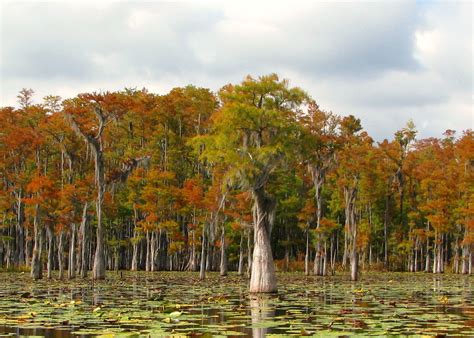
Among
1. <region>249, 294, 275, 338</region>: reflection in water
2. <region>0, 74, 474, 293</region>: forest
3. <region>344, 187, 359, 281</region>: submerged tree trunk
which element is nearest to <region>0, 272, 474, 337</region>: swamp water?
<region>249, 294, 275, 338</region>: reflection in water

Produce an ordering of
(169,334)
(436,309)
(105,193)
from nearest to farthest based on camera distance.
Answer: (169,334)
(436,309)
(105,193)

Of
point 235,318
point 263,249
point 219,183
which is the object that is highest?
point 219,183

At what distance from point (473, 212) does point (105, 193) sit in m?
32.9

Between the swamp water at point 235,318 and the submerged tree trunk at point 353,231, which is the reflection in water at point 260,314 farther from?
the submerged tree trunk at point 353,231

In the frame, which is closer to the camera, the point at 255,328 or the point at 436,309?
the point at 255,328

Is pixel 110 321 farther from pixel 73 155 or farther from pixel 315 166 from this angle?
pixel 315 166

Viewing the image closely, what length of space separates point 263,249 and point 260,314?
11.0m

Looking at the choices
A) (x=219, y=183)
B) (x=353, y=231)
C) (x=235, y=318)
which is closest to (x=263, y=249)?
(x=235, y=318)

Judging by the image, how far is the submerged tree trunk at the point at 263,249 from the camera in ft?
91.2

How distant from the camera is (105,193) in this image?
49.9m

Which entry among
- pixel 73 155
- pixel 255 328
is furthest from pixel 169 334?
pixel 73 155

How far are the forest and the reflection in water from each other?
19.2 feet

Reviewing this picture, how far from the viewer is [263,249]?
93.5 ft

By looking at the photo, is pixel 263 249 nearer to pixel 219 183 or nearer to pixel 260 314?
pixel 260 314
